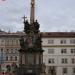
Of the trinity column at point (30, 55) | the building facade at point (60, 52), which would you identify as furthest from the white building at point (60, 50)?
the trinity column at point (30, 55)

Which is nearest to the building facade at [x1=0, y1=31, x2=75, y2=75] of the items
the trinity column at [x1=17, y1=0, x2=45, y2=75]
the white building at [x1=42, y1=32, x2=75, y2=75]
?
the white building at [x1=42, y1=32, x2=75, y2=75]

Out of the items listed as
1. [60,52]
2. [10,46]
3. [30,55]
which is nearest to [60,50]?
[60,52]

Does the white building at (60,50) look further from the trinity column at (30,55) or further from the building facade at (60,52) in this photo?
the trinity column at (30,55)

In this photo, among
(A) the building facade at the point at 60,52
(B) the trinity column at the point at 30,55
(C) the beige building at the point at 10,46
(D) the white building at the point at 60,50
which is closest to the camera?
(B) the trinity column at the point at 30,55

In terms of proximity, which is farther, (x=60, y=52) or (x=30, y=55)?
(x=60, y=52)

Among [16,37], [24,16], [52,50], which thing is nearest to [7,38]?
[16,37]

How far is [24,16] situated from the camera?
162 ft

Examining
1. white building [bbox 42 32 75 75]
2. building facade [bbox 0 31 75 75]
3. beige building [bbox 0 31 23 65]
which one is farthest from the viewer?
beige building [bbox 0 31 23 65]

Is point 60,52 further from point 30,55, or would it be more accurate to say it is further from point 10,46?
point 30,55

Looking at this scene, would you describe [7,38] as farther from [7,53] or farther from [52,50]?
[52,50]

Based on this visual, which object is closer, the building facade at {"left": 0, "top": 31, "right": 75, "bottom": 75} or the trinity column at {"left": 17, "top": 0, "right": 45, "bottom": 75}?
the trinity column at {"left": 17, "top": 0, "right": 45, "bottom": 75}

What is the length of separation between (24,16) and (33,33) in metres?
3.43

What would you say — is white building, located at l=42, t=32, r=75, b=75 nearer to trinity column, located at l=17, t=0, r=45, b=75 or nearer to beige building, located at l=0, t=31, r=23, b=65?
beige building, located at l=0, t=31, r=23, b=65

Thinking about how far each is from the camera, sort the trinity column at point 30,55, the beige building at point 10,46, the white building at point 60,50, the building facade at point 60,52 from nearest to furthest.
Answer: the trinity column at point 30,55
the building facade at point 60,52
the white building at point 60,50
the beige building at point 10,46
